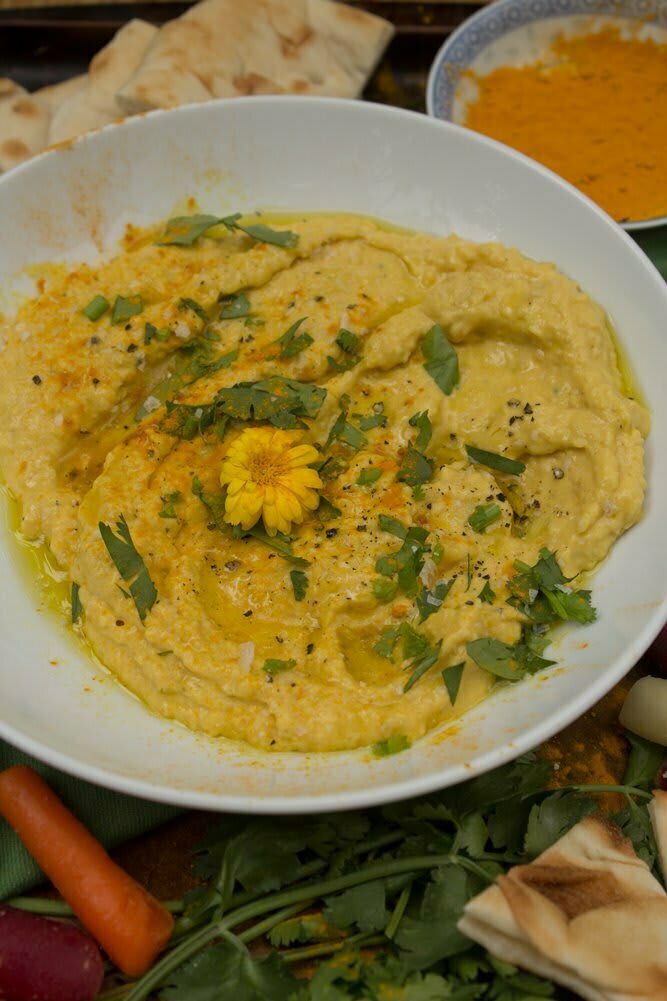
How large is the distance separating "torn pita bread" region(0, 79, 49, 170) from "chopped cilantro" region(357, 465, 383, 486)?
2459mm

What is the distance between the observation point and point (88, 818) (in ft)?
11.8

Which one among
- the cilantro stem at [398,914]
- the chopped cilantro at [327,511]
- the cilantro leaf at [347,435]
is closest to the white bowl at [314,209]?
the cilantro stem at [398,914]

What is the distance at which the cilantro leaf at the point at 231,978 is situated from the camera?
3170 millimetres

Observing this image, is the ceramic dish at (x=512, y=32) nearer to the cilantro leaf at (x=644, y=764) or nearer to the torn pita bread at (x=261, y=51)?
the torn pita bread at (x=261, y=51)

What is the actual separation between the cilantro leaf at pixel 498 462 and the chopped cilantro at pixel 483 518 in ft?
0.68

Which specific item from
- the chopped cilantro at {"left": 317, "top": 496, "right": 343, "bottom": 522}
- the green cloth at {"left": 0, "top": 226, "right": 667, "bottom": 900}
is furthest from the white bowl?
the chopped cilantro at {"left": 317, "top": 496, "right": 343, "bottom": 522}

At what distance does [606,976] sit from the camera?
304 centimetres

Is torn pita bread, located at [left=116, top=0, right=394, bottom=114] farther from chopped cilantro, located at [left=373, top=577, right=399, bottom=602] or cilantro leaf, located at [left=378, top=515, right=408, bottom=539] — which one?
chopped cilantro, located at [left=373, top=577, right=399, bottom=602]

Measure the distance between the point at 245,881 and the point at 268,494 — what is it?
4.14 feet

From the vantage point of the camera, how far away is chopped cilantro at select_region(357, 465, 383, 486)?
3.70 metres

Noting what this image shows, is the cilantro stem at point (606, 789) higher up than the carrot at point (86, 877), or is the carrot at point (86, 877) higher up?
the carrot at point (86, 877)

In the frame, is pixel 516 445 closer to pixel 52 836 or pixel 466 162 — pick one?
pixel 466 162

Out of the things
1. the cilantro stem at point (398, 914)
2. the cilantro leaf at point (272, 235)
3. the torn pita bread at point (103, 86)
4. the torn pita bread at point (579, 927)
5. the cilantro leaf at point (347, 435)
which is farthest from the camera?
the torn pita bread at point (103, 86)

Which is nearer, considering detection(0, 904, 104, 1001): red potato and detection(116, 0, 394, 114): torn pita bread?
detection(0, 904, 104, 1001): red potato
